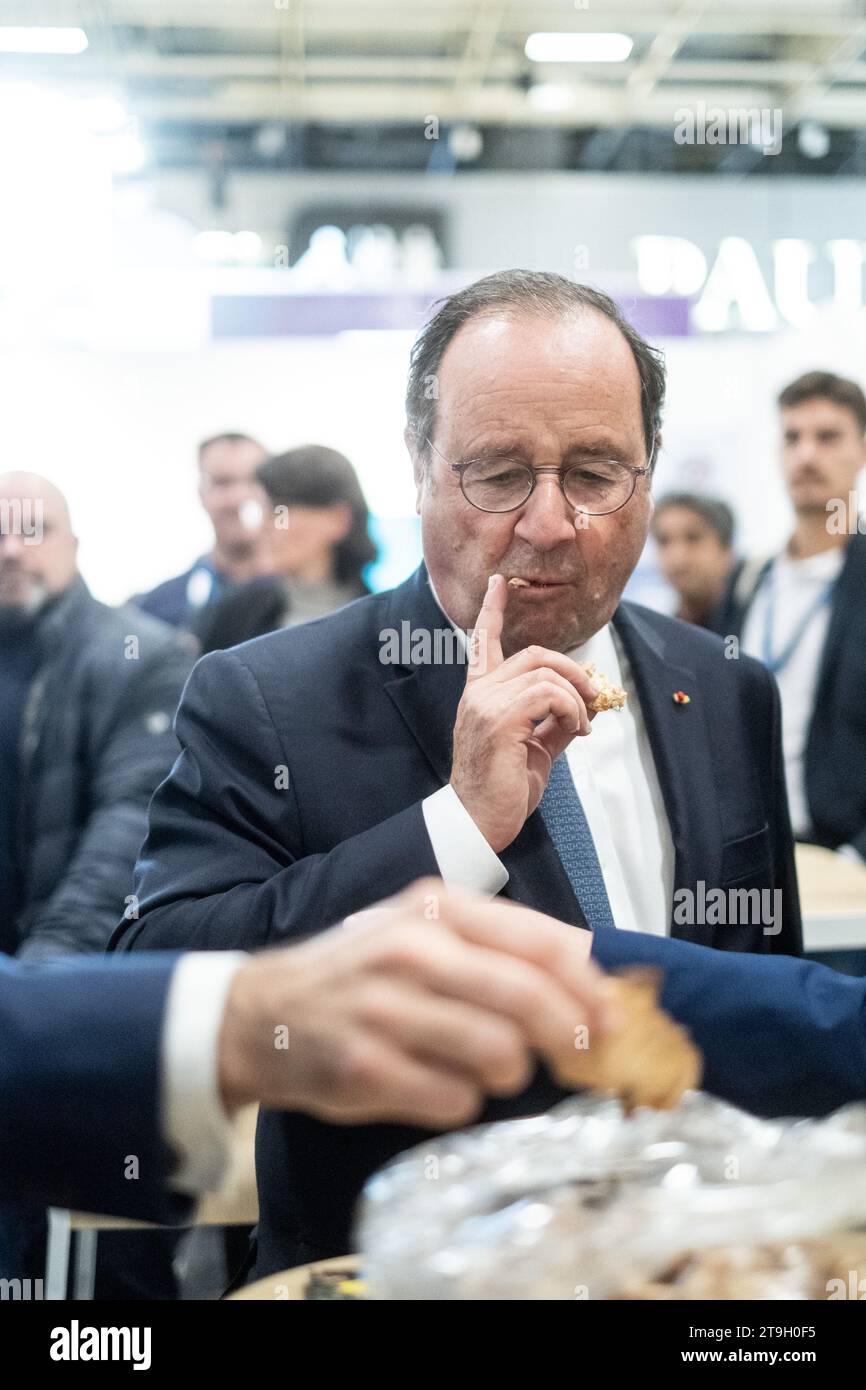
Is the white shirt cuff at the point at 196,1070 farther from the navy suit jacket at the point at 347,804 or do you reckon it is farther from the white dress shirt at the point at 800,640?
the white dress shirt at the point at 800,640

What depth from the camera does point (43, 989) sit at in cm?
71

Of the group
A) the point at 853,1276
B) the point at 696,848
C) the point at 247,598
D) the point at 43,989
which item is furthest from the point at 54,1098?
the point at 247,598

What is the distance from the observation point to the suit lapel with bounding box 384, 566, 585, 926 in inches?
52.8

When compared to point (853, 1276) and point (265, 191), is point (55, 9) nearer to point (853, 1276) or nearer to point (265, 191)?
point (265, 191)

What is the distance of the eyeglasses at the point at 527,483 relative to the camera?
1380mm

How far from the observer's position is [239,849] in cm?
134

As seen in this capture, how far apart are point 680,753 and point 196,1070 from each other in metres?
0.91

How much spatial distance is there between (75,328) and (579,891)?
15.3ft

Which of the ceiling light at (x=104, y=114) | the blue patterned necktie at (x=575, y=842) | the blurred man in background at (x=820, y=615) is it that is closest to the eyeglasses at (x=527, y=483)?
the blue patterned necktie at (x=575, y=842)

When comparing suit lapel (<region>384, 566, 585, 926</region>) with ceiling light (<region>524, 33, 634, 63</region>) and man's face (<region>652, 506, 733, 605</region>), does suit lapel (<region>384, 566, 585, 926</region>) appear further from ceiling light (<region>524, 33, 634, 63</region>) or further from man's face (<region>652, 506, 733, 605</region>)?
ceiling light (<region>524, 33, 634, 63</region>)

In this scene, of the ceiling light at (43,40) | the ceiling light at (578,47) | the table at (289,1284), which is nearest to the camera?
the table at (289,1284)

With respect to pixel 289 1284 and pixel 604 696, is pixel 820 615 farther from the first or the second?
pixel 289 1284

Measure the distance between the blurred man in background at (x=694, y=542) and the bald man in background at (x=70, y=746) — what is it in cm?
224

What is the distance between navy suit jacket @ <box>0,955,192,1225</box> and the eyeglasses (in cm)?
79
